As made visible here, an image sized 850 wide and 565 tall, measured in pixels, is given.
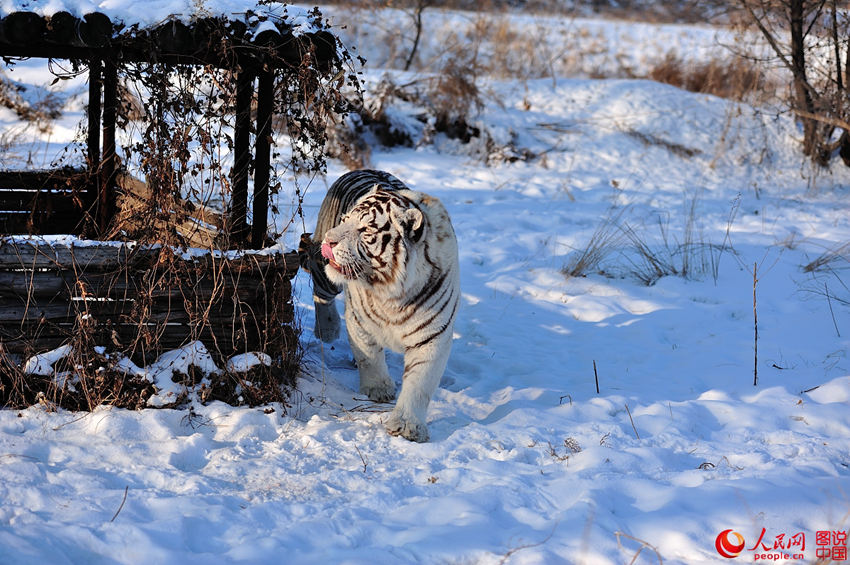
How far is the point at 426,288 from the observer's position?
396cm

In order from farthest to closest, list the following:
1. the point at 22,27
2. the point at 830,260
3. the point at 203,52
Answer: the point at 830,260, the point at 203,52, the point at 22,27

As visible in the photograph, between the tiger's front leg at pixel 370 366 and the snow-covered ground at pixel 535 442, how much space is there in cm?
13

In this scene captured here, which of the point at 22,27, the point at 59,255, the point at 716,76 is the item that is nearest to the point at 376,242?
the point at 59,255

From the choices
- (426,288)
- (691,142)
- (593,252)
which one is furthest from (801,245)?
(426,288)

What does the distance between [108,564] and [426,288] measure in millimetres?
2021

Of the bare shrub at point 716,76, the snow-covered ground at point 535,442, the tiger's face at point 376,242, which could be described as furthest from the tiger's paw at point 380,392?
the bare shrub at point 716,76

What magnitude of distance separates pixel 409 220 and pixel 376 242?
204 millimetres

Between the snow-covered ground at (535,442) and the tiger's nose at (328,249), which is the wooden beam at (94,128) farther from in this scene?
the snow-covered ground at (535,442)

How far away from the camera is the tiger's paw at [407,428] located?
375 centimetres

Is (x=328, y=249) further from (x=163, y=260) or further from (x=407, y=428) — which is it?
(x=407, y=428)

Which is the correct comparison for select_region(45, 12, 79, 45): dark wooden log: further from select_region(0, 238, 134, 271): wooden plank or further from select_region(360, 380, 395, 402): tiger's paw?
select_region(360, 380, 395, 402): tiger's paw

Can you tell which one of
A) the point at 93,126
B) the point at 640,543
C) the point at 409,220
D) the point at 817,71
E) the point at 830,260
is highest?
the point at 817,71

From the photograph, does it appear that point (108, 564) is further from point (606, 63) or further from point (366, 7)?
point (606, 63)

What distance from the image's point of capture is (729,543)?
2.79 meters
